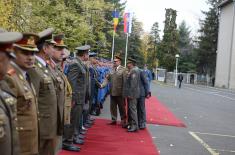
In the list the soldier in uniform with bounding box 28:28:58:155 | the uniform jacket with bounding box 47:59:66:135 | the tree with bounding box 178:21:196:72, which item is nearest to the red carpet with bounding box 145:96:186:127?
the uniform jacket with bounding box 47:59:66:135

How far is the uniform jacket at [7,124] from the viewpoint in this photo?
121 inches

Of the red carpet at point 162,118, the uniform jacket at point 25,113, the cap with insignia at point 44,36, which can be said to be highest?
the cap with insignia at point 44,36

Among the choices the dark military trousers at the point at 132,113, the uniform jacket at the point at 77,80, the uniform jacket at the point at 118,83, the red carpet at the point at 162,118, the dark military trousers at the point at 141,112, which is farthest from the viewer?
the red carpet at the point at 162,118

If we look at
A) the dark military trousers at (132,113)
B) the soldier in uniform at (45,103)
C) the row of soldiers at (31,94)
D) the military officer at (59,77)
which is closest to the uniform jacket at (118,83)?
the dark military trousers at (132,113)

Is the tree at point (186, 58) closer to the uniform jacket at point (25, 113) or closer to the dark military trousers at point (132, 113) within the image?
the dark military trousers at point (132, 113)

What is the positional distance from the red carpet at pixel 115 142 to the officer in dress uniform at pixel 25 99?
3.73 meters

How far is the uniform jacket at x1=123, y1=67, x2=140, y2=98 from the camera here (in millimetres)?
11734

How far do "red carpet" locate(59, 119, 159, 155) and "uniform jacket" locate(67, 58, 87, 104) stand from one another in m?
0.97

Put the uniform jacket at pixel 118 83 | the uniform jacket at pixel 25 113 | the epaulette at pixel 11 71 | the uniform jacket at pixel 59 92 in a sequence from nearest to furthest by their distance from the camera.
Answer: the epaulette at pixel 11 71 < the uniform jacket at pixel 25 113 < the uniform jacket at pixel 59 92 < the uniform jacket at pixel 118 83

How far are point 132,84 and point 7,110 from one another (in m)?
8.64

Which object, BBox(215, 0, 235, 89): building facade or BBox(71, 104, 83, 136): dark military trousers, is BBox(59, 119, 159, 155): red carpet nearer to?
BBox(71, 104, 83, 136): dark military trousers

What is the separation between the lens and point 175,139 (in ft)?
Answer: 36.1

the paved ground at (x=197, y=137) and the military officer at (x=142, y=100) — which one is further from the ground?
the military officer at (x=142, y=100)

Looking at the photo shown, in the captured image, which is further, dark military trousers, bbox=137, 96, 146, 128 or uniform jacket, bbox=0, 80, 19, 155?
dark military trousers, bbox=137, 96, 146, 128
